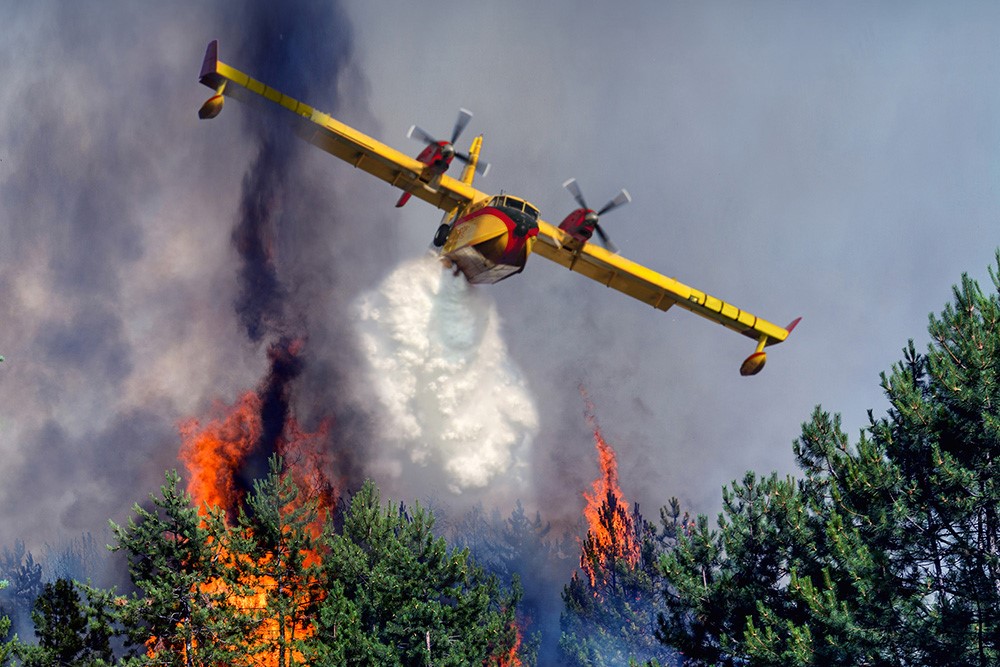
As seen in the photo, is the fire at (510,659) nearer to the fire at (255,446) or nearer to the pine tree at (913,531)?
the fire at (255,446)

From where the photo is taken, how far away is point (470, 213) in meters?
40.8

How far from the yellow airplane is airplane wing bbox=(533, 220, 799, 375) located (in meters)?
0.06

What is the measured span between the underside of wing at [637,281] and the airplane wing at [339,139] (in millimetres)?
4805

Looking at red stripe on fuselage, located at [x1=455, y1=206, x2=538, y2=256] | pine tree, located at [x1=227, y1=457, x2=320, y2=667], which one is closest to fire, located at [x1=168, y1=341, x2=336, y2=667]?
pine tree, located at [x1=227, y1=457, x2=320, y2=667]

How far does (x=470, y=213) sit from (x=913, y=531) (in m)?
25.0

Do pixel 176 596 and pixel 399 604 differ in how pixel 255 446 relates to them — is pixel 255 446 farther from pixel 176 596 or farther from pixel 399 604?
pixel 176 596

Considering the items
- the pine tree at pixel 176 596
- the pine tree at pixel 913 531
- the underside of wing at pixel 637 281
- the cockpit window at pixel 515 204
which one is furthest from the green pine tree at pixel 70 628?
the underside of wing at pixel 637 281

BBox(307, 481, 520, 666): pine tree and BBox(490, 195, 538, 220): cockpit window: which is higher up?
BBox(490, 195, 538, 220): cockpit window

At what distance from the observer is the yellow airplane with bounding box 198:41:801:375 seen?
38375 millimetres

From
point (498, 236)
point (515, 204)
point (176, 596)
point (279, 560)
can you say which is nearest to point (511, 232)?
point (498, 236)

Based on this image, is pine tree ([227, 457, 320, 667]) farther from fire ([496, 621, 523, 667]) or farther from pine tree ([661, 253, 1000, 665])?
pine tree ([661, 253, 1000, 665])

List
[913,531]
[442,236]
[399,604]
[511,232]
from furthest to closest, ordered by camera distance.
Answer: [442,236] → [511,232] → [399,604] → [913,531]

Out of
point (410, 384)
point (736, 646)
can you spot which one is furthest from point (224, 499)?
point (736, 646)

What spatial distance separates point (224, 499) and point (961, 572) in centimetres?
5277
